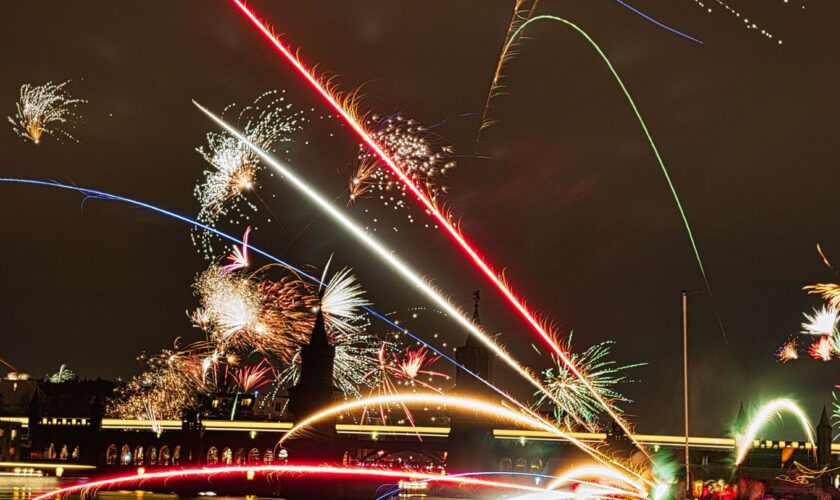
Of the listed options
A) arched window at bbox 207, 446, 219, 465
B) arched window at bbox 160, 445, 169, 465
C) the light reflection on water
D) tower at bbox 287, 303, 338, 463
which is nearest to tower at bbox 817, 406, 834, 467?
tower at bbox 287, 303, 338, 463

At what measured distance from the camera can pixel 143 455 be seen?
88500 mm

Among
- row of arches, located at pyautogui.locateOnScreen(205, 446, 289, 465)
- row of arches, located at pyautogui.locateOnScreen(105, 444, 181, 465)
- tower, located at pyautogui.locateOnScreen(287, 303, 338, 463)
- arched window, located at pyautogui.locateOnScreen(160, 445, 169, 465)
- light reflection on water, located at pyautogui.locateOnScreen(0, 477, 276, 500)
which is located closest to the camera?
light reflection on water, located at pyautogui.locateOnScreen(0, 477, 276, 500)

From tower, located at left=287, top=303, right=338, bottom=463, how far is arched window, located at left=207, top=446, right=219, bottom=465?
14.0 meters

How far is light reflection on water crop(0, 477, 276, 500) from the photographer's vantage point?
63394 millimetres

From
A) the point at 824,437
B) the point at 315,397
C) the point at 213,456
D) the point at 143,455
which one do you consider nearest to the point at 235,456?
the point at 213,456

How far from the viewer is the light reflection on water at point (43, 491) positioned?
63394 mm

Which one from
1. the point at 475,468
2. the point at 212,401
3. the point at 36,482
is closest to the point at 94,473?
the point at 36,482

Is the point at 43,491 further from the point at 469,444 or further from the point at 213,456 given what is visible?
the point at 469,444

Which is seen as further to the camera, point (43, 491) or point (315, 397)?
point (315, 397)

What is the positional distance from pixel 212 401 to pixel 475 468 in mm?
28091

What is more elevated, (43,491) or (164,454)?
(164,454)

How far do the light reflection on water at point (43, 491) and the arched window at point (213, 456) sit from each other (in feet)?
26.1

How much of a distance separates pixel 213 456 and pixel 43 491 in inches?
951

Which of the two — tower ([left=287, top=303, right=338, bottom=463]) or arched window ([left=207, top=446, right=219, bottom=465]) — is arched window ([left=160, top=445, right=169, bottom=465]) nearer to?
arched window ([left=207, top=446, right=219, bottom=465])
